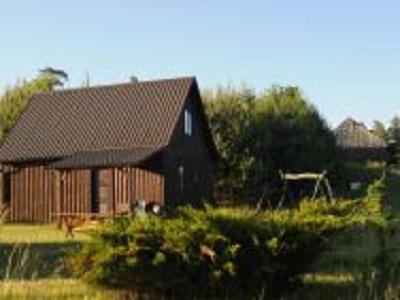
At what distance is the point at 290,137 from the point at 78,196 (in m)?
14.8

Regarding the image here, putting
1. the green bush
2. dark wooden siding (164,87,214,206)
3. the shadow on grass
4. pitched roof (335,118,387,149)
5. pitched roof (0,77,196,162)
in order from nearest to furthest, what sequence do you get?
the green bush, the shadow on grass, dark wooden siding (164,87,214,206), pitched roof (0,77,196,162), pitched roof (335,118,387,149)

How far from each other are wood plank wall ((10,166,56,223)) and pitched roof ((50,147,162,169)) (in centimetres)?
192

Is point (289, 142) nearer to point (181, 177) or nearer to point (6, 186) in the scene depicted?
point (181, 177)

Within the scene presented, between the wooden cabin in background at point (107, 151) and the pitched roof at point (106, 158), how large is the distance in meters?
0.05

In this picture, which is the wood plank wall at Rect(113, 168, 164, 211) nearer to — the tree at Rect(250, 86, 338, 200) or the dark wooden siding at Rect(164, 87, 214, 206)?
the dark wooden siding at Rect(164, 87, 214, 206)

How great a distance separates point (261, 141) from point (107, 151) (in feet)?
37.8

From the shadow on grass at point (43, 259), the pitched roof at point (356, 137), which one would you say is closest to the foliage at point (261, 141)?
the shadow on grass at point (43, 259)

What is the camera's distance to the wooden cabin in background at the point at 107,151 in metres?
46.3

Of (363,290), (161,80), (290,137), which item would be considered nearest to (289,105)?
(290,137)

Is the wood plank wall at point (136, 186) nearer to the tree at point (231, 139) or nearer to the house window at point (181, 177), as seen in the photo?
the house window at point (181, 177)

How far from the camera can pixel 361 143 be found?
88.2 m

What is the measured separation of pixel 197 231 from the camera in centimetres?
1149

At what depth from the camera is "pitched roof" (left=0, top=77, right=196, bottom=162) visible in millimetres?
47406

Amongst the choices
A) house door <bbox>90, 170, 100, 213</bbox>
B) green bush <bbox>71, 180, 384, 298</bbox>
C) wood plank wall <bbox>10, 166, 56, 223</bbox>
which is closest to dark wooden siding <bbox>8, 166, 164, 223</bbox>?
wood plank wall <bbox>10, 166, 56, 223</bbox>
